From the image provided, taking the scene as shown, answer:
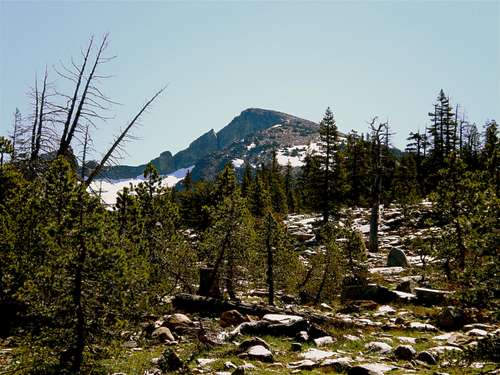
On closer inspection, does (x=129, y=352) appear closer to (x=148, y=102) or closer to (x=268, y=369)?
(x=268, y=369)

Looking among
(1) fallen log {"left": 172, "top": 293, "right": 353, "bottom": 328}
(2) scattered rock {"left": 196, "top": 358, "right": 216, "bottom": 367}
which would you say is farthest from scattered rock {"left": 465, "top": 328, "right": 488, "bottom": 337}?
(2) scattered rock {"left": 196, "top": 358, "right": 216, "bottom": 367}

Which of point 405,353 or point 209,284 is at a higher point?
point 405,353

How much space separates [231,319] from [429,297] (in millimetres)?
11626

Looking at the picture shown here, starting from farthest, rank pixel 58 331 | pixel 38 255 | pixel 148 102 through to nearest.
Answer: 1. pixel 148 102
2. pixel 38 255
3. pixel 58 331

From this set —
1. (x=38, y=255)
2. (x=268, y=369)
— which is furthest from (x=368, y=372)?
(x=38, y=255)

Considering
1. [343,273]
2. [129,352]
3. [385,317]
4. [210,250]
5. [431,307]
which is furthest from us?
[343,273]

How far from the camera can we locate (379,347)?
13555mm

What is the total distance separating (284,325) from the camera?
1536cm

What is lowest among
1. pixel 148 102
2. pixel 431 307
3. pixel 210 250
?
pixel 431 307

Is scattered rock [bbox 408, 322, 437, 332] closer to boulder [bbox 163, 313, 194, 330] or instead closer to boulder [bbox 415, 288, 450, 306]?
boulder [bbox 415, 288, 450, 306]

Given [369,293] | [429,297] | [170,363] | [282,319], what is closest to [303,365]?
[170,363]

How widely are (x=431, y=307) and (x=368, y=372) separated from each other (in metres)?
13.2

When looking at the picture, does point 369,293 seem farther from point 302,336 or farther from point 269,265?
point 302,336

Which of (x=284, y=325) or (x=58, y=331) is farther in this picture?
(x=284, y=325)
